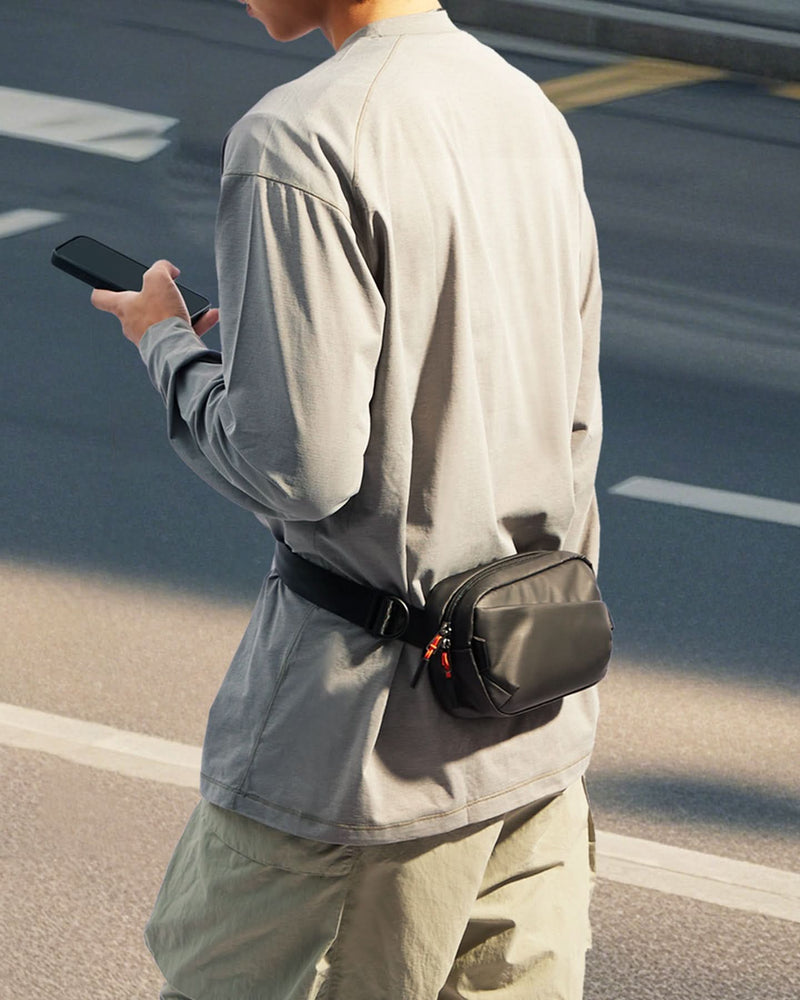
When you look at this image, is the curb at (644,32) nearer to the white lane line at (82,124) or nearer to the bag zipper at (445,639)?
the white lane line at (82,124)

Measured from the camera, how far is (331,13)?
1889 mm

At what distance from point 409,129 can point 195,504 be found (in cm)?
386

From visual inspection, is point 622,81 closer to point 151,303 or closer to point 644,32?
point 644,32

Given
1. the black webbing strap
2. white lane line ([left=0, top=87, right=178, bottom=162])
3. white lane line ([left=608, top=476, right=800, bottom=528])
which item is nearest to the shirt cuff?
the black webbing strap

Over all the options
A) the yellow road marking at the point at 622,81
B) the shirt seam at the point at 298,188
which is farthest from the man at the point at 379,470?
the yellow road marking at the point at 622,81

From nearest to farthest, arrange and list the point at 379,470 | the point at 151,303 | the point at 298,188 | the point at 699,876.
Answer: the point at 298,188
the point at 379,470
the point at 151,303
the point at 699,876

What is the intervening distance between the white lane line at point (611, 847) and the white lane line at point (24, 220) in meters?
4.26

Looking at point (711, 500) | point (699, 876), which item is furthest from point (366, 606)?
point (711, 500)

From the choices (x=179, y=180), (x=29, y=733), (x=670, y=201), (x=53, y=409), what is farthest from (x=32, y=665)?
(x=670, y=201)

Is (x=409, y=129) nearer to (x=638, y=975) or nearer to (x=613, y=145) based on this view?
(x=638, y=975)

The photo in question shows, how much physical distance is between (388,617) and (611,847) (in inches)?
82.9

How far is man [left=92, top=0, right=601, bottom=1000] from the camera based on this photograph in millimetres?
1702

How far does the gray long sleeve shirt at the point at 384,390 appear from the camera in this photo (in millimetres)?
1692

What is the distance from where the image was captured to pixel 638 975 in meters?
3.31
